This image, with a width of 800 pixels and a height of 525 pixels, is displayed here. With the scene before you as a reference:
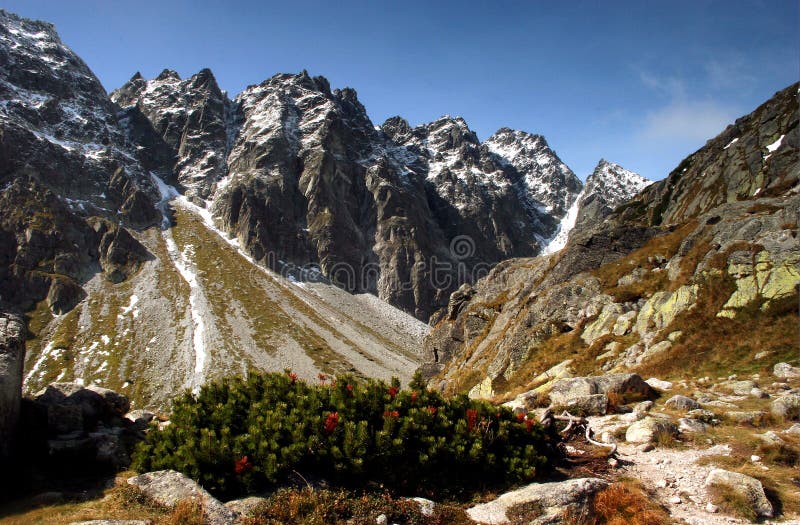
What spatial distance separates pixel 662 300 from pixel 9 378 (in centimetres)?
3075

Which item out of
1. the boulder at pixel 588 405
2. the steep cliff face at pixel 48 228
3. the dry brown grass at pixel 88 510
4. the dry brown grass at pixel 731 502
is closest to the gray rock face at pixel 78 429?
the dry brown grass at pixel 88 510

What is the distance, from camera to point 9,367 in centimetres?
1080

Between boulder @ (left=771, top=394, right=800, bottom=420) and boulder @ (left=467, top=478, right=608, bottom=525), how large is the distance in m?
7.66

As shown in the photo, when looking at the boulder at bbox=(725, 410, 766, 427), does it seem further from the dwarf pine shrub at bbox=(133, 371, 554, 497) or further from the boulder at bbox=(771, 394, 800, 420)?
the dwarf pine shrub at bbox=(133, 371, 554, 497)

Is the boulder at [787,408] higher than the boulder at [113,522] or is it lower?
higher

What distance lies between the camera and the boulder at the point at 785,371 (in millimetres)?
16344

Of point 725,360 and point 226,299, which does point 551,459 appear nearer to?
point 725,360

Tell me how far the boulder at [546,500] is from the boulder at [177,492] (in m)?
5.29

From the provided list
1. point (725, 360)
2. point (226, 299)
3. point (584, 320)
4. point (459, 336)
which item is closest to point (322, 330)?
point (226, 299)

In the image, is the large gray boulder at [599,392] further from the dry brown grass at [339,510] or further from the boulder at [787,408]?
the dry brown grass at [339,510]

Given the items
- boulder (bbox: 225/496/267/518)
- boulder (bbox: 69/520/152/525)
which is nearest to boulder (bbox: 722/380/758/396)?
boulder (bbox: 225/496/267/518)

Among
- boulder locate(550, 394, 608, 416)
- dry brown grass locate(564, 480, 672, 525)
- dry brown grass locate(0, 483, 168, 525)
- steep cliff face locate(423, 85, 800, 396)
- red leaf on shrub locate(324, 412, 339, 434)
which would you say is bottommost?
dry brown grass locate(564, 480, 672, 525)

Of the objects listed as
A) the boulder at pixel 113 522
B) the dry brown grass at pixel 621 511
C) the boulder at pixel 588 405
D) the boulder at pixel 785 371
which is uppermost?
the boulder at pixel 785 371

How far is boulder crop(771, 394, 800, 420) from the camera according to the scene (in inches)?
511
